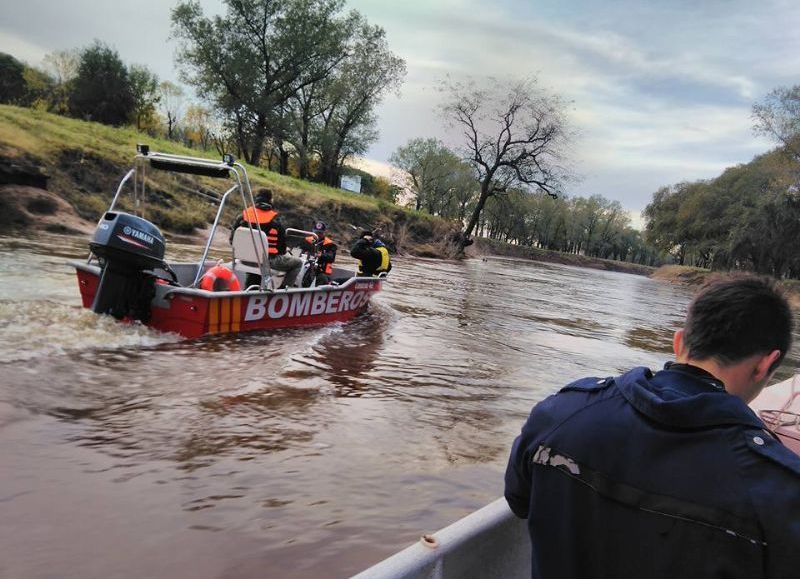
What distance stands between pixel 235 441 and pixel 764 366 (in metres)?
3.44

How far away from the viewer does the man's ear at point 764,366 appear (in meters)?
1.42

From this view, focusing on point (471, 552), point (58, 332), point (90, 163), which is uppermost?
point (90, 163)

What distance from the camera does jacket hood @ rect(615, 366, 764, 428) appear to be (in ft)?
3.85

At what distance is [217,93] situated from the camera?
34344mm

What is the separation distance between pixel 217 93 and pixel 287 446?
3453 cm

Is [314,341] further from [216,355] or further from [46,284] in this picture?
[46,284]

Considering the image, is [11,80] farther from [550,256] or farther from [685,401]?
[550,256]

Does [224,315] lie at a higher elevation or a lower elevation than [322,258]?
lower

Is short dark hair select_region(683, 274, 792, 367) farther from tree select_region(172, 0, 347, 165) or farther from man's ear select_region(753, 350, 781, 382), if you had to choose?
tree select_region(172, 0, 347, 165)

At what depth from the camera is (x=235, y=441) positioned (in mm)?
4016

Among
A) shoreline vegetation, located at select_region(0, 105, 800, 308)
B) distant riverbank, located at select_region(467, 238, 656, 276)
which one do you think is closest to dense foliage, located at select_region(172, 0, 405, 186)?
shoreline vegetation, located at select_region(0, 105, 800, 308)

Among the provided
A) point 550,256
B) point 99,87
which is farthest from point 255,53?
point 550,256

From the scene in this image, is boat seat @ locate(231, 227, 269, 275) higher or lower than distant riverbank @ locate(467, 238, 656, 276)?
lower

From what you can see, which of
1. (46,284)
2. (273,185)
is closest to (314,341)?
(46,284)
